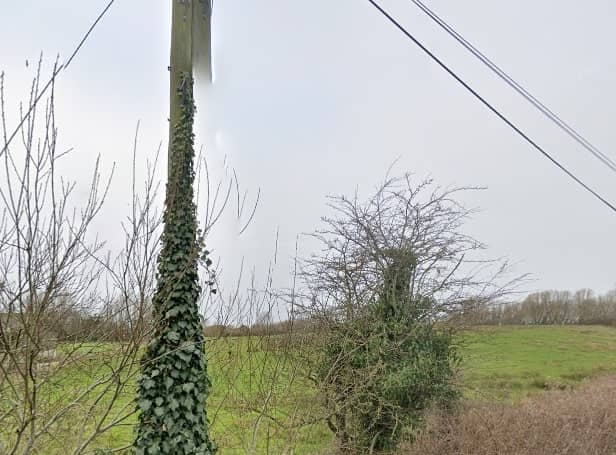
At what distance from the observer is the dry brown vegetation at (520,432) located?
17.2 ft

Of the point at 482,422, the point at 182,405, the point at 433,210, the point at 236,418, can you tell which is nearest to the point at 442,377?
the point at 482,422

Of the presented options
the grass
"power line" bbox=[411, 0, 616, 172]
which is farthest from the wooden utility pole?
the grass

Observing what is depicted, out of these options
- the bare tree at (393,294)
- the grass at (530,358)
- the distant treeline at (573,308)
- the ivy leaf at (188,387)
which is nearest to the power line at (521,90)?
the bare tree at (393,294)

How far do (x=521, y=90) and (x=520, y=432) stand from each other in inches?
157

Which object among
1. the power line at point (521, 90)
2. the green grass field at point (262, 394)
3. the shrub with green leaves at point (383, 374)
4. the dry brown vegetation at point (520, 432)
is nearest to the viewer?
the power line at point (521, 90)

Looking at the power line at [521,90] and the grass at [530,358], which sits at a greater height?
the power line at [521,90]

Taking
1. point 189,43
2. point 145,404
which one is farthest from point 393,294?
point 189,43

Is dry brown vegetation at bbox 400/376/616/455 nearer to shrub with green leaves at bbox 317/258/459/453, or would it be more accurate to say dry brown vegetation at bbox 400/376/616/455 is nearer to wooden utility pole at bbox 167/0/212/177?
shrub with green leaves at bbox 317/258/459/453

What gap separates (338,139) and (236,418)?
8.23m

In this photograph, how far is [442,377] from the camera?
820 cm

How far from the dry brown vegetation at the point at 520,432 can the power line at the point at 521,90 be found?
345 centimetres

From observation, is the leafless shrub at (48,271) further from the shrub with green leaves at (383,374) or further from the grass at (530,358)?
the grass at (530,358)

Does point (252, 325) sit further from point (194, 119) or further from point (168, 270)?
point (194, 119)

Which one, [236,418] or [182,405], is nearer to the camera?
[182,405]
